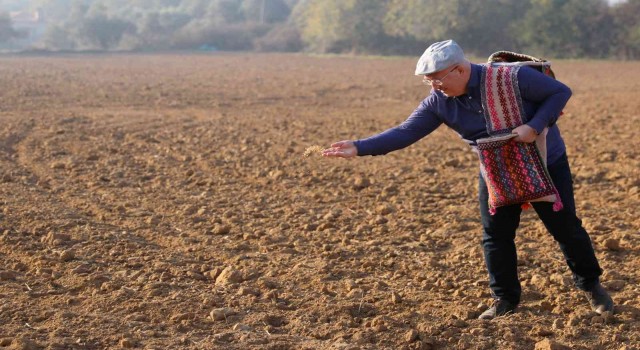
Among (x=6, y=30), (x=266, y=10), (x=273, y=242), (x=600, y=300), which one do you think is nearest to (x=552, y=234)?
(x=600, y=300)

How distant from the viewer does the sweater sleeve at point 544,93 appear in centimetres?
425

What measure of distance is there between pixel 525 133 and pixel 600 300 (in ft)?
3.53

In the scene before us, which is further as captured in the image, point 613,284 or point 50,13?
point 50,13

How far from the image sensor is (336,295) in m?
5.23

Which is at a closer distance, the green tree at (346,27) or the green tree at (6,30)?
the green tree at (346,27)

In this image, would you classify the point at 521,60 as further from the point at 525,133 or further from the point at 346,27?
the point at 346,27

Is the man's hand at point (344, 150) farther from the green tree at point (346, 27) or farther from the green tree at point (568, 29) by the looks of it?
the green tree at point (346, 27)

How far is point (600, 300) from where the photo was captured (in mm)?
4715

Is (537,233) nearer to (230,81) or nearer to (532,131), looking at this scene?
(532,131)

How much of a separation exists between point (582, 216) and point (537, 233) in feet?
2.69

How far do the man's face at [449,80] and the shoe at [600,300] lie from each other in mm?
1288

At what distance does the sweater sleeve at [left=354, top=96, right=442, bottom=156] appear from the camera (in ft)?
15.0

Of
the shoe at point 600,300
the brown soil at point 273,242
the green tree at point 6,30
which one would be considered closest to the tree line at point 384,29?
the green tree at point 6,30

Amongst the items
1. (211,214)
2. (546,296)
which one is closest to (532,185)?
(546,296)
